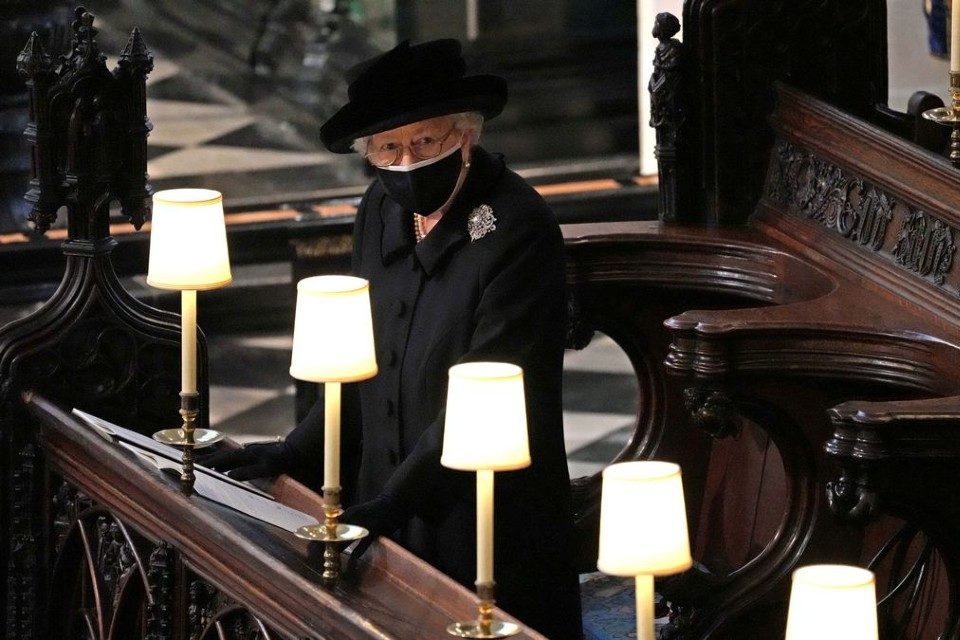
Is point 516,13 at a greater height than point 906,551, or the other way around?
point 516,13

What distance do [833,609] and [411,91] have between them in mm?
1524

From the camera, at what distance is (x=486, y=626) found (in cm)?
263

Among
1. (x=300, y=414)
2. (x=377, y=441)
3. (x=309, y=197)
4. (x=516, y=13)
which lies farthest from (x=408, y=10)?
(x=377, y=441)

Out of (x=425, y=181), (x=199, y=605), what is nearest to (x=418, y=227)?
(x=425, y=181)

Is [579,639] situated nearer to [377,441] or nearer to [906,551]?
[377,441]

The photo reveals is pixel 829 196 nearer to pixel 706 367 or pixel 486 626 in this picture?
pixel 706 367

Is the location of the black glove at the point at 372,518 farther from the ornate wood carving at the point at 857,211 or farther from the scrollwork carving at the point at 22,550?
the ornate wood carving at the point at 857,211

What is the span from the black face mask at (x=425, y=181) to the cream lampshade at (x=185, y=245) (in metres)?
0.34

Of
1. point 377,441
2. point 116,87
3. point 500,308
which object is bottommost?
point 377,441

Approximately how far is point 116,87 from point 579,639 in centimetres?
170

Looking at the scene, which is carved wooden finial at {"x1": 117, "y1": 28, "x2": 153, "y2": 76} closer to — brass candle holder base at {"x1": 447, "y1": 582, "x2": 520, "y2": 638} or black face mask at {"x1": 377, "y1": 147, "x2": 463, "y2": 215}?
black face mask at {"x1": 377, "y1": 147, "x2": 463, "y2": 215}

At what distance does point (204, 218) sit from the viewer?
3318mm

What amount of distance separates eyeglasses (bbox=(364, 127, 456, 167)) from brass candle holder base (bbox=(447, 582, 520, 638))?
1.02 m

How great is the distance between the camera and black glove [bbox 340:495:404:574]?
3090 mm
